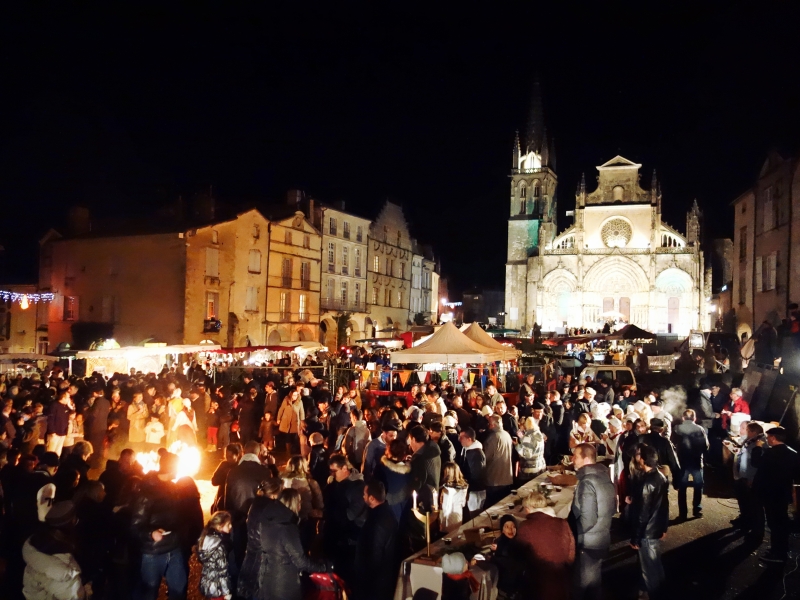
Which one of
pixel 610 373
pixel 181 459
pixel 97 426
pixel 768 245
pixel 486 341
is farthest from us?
pixel 768 245

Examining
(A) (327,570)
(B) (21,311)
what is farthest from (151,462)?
(B) (21,311)

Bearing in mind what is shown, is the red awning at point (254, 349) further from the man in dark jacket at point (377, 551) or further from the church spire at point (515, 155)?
the church spire at point (515, 155)

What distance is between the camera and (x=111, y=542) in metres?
5.32

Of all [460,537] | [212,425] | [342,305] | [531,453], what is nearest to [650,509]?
[460,537]

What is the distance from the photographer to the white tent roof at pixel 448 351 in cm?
1411

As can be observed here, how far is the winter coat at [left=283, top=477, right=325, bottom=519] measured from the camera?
5.77 m

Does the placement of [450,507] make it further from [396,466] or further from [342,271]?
[342,271]

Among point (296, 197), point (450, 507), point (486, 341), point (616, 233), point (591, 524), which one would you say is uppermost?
point (616, 233)

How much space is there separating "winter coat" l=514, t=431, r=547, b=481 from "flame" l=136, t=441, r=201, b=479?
181 inches

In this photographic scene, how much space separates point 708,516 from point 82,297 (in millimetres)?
30791

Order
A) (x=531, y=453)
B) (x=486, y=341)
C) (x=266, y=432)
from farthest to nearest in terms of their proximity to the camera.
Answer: (x=486, y=341) < (x=266, y=432) < (x=531, y=453)

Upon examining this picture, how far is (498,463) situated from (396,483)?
2029 mm

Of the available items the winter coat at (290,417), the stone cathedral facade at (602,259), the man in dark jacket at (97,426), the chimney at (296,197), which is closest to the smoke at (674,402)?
the winter coat at (290,417)

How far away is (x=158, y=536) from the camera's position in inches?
198
